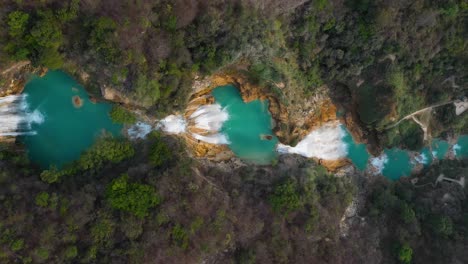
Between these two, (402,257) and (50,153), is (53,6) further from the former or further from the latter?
(402,257)

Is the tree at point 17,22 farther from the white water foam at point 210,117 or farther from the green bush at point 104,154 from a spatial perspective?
the white water foam at point 210,117

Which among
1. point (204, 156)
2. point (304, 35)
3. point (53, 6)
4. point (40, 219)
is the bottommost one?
point (40, 219)

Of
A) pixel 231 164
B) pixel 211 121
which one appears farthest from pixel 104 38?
pixel 231 164

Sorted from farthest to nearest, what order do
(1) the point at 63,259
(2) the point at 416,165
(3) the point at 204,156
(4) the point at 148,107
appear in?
1. (2) the point at 416,165
2. (3) the point at 204,156
3. (4) the point at 148,107
4. (1) the point at 63,259

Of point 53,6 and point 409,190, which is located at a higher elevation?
point 53,6

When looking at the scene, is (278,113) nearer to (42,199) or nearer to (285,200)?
(285,200)

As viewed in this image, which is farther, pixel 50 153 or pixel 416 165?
pixel 416 165

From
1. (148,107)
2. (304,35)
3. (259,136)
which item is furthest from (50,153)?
(304,35)
